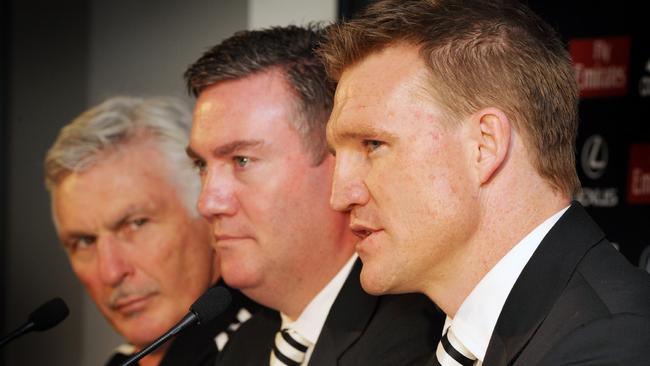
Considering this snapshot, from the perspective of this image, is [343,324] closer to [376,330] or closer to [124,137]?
[376,330]

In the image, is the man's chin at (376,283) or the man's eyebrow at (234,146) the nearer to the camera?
the man's chin at (376,283)

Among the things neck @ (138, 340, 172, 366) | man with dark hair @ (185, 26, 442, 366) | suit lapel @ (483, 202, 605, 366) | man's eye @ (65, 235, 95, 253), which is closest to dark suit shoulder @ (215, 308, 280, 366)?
man with dark hair @ (185, 26, 442, 366)

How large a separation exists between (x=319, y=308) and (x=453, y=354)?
62cm

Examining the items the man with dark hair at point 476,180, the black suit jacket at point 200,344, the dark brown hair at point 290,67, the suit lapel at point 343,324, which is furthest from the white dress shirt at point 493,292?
the black suit jacket at point 200,344

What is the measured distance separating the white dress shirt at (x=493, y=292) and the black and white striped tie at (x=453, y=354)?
0.01 metres

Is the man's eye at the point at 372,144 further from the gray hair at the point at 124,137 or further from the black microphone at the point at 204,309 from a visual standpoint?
the gray hair at the point at 124,137

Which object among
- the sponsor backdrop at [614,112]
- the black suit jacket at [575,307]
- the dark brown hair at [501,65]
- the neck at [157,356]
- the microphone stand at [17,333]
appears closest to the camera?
the black suit jacket at [575,307]

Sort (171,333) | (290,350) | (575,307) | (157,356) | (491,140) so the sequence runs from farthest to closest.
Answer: (157,356) → (290,350) → (171,333) → (491,140) → (575,307)

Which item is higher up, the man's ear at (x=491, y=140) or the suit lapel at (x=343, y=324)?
the man's ear at (x=491, y=140)

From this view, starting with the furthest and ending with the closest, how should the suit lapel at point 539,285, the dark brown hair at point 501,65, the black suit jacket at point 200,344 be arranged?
the black suit jacket at point 200,344 → the dark brown hair at point 501,65 → the suit lapel at point 539,285

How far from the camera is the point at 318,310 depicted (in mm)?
2154

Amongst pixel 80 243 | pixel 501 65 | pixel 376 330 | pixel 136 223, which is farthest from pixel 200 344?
pixel 501 65

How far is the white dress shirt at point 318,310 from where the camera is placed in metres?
2.14

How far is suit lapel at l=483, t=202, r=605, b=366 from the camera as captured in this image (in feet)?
4.81
